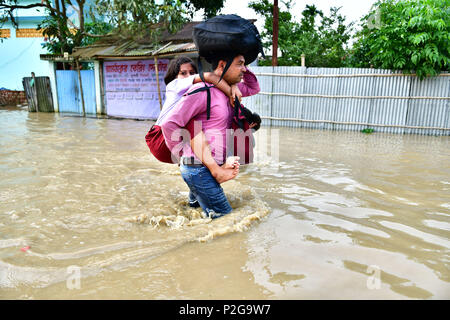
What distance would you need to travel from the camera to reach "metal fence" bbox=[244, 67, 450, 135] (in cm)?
894

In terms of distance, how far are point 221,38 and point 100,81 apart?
12514 millimetres

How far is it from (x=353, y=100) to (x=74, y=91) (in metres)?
11.1

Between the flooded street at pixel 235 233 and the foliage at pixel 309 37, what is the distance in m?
9.08

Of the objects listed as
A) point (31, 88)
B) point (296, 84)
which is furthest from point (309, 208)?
point (31, 88)

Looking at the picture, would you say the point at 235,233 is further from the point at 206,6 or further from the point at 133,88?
the point at 206,6

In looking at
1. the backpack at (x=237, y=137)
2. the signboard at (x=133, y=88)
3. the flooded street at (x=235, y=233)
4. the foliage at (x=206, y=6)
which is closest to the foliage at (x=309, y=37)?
the foliage at (x=206, y=6)

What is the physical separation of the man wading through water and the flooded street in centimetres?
42

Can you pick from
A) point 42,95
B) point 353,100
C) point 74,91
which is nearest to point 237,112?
point 353,100

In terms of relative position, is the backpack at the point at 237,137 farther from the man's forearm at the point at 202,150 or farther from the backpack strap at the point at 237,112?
the man's forearm at the point at 202,150

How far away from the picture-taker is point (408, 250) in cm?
245

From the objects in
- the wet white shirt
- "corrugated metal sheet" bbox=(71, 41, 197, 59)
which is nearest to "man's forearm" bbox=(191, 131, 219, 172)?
the wet white shirt

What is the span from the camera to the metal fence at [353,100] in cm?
894

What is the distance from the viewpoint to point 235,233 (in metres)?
2.77

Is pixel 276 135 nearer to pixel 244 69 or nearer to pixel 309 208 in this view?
pixel 309 208
